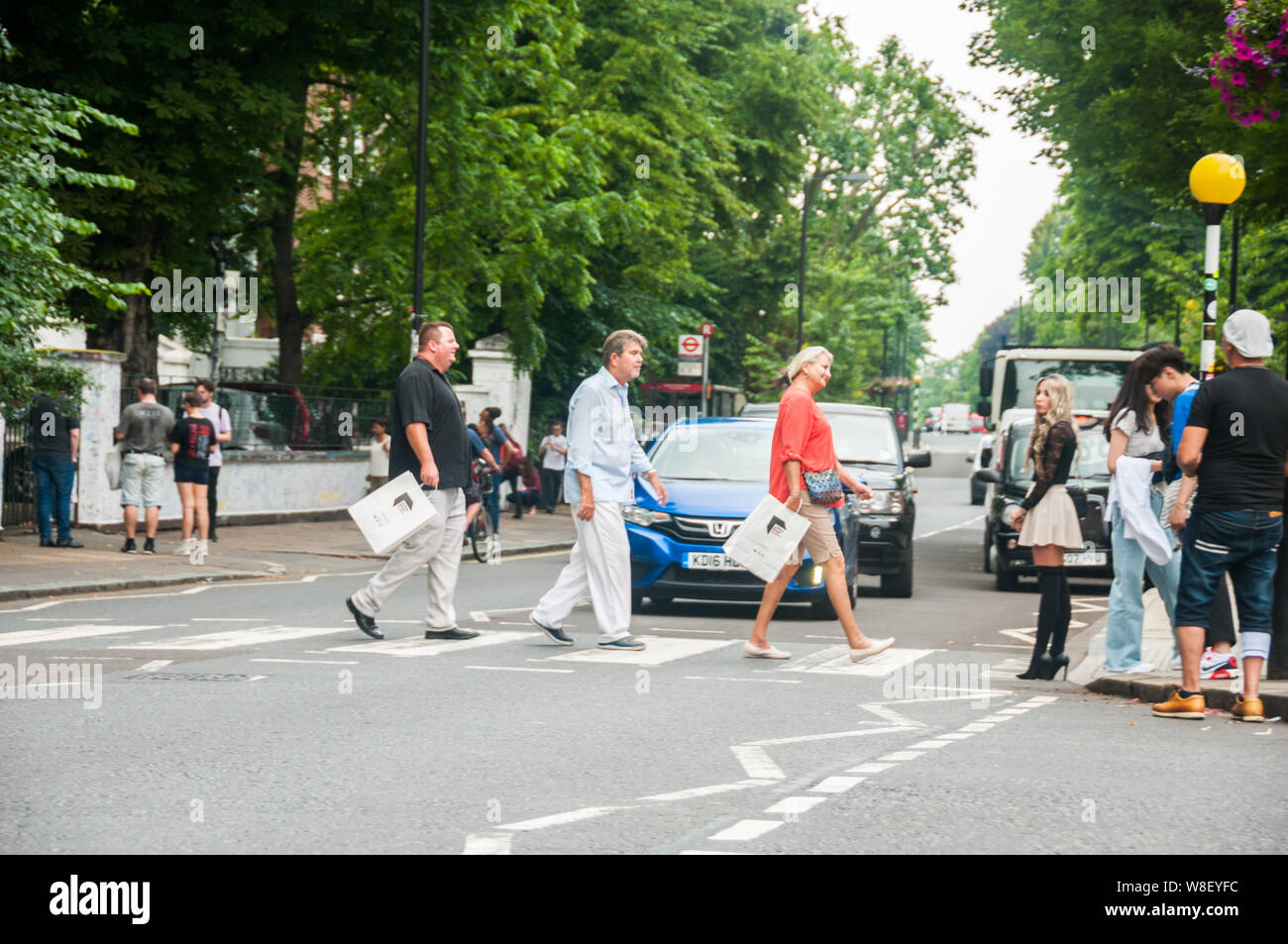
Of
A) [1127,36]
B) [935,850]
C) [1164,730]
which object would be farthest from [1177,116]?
[935,850]

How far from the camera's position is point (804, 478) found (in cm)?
1100

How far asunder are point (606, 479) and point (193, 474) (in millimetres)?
9105

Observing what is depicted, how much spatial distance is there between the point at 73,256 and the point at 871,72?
40.3 m

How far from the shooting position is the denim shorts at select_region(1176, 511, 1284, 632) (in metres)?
8.50

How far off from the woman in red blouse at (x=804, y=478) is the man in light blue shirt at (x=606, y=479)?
2.58 ft

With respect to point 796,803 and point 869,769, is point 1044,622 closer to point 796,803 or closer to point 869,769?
point 869,769

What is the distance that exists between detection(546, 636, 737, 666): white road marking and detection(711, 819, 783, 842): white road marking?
Answer: 475 cm

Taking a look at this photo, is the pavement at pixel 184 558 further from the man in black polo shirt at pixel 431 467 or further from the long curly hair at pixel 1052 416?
the long curly hair at pixel 1052 416

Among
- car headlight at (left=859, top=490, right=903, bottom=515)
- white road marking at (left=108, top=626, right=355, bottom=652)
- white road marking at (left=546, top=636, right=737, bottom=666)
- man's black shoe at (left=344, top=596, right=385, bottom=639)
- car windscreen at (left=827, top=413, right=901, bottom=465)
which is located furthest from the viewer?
car windscreen at (left=827, top=413, right=901, bottom=465)

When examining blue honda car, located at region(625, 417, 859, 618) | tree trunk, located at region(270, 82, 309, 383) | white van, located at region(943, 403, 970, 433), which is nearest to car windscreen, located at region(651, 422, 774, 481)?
blue honda car, located at region(625, 417, 859, 618)

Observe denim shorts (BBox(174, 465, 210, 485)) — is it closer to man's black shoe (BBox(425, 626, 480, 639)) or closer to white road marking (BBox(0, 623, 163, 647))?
white road marking (BBox(0, 623, 163, 647))

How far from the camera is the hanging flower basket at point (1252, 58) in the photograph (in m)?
14.0

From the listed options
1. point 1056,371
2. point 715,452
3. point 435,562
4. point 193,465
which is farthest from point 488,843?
point 1056,371

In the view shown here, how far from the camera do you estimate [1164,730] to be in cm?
843
